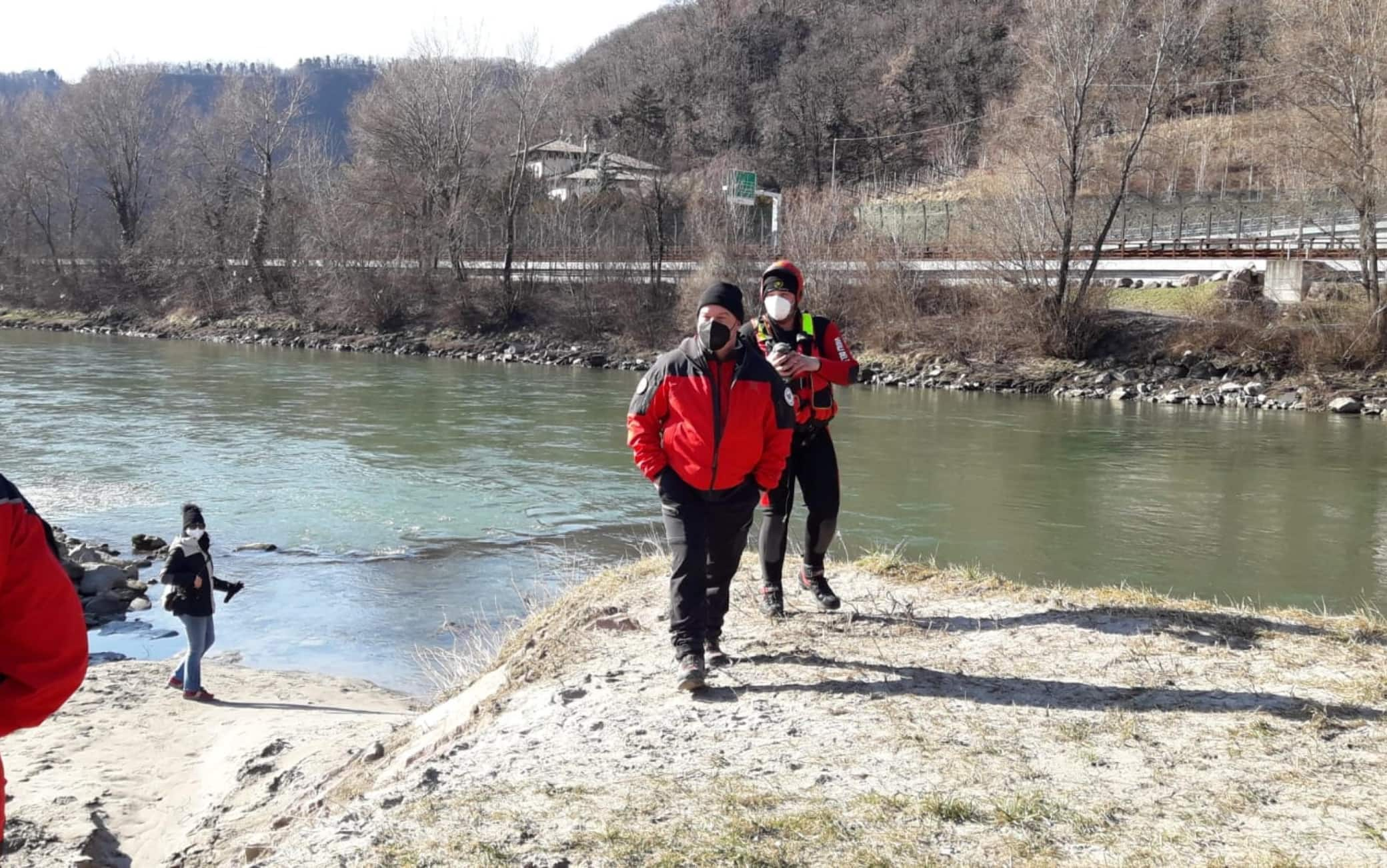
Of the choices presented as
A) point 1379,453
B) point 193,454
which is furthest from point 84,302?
point 1379,453

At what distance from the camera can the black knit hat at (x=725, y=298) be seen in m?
4.63

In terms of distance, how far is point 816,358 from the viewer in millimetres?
5398

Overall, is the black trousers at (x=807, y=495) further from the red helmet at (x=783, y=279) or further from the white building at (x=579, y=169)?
the white building at (x=579, y=169)

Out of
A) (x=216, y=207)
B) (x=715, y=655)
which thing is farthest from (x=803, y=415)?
Result: (x=216, y=207)

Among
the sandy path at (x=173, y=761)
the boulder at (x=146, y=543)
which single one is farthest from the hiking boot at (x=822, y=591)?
the boulder at (x=146, y=543)

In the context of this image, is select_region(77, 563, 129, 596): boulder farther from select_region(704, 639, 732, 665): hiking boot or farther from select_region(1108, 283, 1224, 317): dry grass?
select_region(1108, 283, 1224, 317): dry grass

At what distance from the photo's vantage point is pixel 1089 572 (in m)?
10.5

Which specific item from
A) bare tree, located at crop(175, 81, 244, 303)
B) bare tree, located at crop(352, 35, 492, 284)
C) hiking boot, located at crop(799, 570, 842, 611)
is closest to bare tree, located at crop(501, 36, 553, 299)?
bare tree, located at crop(352, 35, 492, 284)

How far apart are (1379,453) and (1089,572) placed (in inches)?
473

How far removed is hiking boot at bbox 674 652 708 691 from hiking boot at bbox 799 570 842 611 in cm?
132

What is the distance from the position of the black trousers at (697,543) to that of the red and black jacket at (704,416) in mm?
66

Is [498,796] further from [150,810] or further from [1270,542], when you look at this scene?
[1270,542]

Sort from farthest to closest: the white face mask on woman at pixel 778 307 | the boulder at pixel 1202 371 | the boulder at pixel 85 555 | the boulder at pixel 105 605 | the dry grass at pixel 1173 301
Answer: the dry grass at pixel 1173 301, the boulder at pixel 1202 371, the boulder at pixel 85 555, the boulder at pixel 105 605, the white face mask on woman at pixel 778 307

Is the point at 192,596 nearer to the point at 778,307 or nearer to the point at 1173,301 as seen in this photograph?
the point at 778,307
